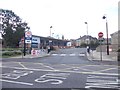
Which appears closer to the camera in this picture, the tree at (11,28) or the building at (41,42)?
the building at (41,42)

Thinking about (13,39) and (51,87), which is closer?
(51,87)

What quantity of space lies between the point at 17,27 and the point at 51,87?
258 feet

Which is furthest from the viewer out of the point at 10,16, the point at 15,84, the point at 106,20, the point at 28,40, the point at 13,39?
the point at 10,16

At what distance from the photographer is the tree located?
88500 millimetres

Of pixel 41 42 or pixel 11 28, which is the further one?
pixel 41 42

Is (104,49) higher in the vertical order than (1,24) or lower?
lower

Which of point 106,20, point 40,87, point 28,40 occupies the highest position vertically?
point 106,20

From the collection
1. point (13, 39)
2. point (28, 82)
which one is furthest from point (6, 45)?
point (28, 82)

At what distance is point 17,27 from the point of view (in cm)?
9106

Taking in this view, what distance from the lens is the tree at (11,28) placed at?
88.5 m

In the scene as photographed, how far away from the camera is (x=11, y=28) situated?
296 ft

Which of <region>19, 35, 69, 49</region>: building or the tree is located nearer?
<region>19, 35, 69, 49</region>: building

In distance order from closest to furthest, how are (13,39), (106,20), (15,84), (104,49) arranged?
(15,84)
(106,20)
(104,49)
(13,39)

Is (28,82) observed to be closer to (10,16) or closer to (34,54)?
(34,54)
